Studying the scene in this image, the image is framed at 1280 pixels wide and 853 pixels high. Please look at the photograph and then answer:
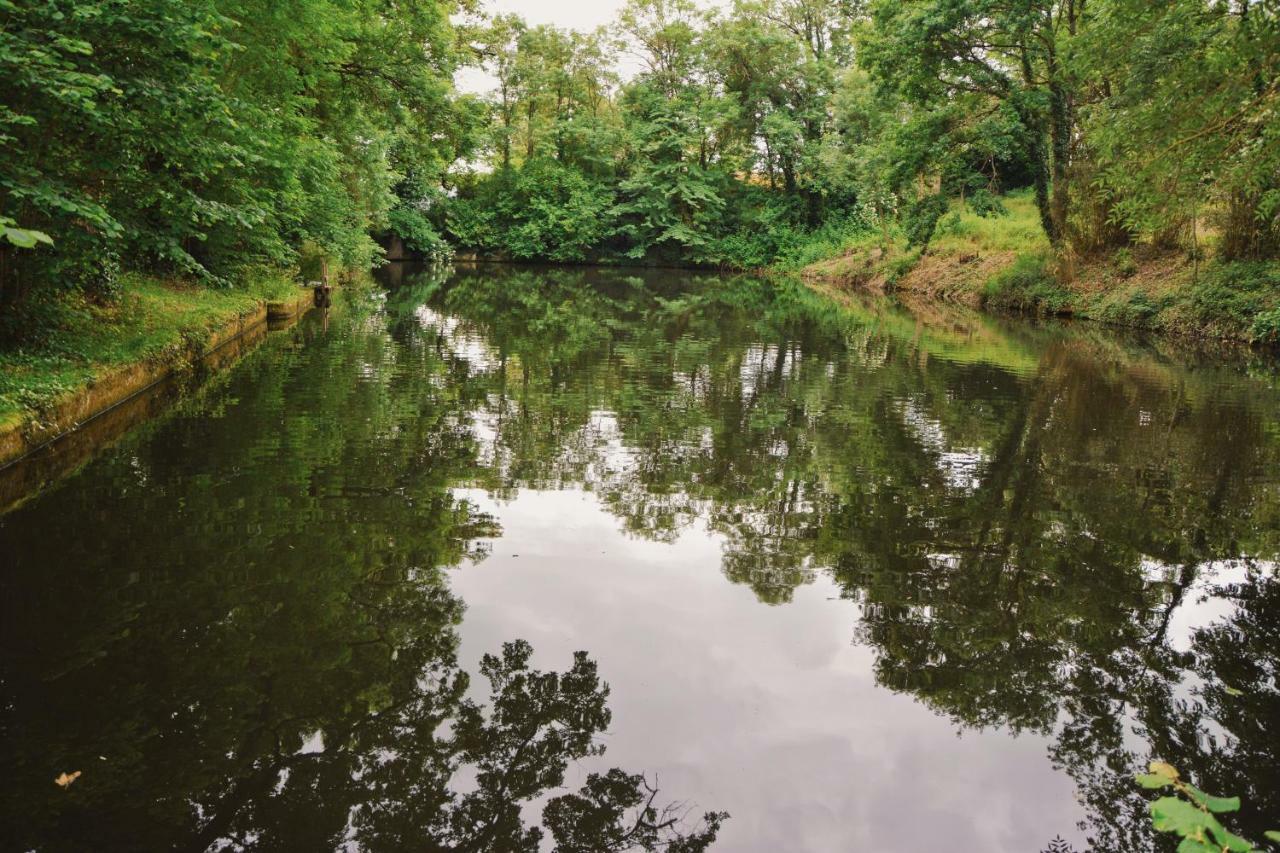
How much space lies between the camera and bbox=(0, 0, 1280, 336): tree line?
7379 mm

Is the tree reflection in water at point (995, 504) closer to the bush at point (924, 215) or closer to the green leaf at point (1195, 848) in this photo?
the green leaf at point (1195, 848)

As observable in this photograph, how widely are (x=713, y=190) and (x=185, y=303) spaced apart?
118 feet

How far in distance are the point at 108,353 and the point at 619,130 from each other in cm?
4096

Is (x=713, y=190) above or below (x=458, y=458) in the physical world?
above

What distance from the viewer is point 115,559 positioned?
4895mm

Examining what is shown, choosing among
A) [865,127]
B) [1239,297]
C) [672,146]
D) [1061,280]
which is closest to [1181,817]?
[1239,297]

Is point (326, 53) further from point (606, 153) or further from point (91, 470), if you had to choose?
point (606, 153)

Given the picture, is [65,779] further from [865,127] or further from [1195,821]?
[865,127]

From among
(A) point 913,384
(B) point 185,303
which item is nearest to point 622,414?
(A) point 913,384

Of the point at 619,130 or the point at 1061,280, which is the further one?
the point at 619,130

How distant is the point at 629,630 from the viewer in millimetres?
4504

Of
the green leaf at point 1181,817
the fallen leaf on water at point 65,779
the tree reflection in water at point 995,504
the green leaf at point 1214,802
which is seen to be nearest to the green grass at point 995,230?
the tree reflection in water at point 995,504

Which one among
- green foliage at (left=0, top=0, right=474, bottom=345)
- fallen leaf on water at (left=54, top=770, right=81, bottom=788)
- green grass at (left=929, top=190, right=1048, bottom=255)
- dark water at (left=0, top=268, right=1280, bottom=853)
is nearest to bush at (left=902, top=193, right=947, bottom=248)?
green grass at (left=929, top=190, right=1048, bottom=255)

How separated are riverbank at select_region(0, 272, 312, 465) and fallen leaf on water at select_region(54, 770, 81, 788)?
4474 millimetres
